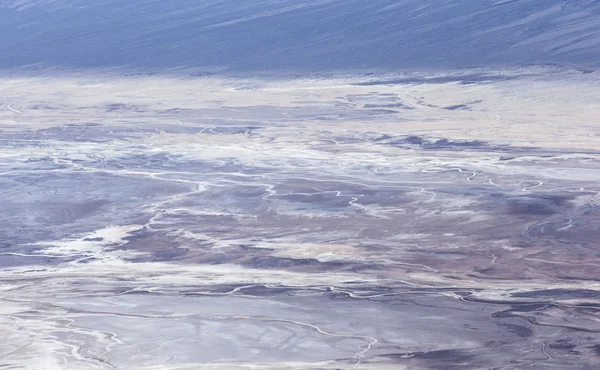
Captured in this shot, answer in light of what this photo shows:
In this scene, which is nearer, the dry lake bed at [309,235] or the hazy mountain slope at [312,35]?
the dry lake bed at [309,235]

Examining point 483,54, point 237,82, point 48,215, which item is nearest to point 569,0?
point 483,54

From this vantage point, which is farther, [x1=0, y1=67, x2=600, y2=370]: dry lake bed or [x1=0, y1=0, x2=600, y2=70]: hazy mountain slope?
[x1=0, y1=0, x2=600, y2=70]: hazy mountain slope

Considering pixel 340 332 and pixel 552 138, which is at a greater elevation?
pixel 340 332

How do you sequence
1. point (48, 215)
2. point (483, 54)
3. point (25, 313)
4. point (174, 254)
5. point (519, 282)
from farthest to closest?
1. point (483, 54)
2. point (48, 215)
3. point (174, 254)
4. point (519, 282)
5. point (25, 313)

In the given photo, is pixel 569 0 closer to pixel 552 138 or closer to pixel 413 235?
pixel 552 138

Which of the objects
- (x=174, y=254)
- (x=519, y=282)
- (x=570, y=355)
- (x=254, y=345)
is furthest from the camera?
(x=174, y=254)

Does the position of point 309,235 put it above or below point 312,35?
above

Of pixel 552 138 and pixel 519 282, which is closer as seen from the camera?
pixel 519 282

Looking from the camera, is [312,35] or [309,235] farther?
[312,35]
